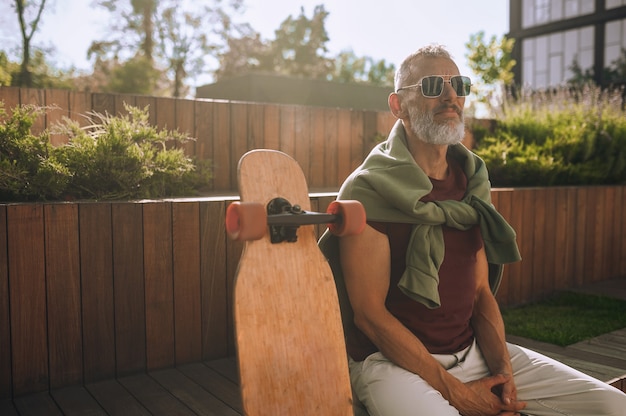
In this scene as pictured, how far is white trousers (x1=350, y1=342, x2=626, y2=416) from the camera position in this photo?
1.63m

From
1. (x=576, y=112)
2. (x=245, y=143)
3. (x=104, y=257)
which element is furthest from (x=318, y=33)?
(x=104, y=257)

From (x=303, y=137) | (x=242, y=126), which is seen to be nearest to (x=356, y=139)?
(x=303, y=137)

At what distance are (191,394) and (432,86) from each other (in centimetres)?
155

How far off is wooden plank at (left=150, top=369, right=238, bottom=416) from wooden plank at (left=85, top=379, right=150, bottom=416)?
0.16 metres

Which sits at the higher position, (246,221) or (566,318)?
(246,221)

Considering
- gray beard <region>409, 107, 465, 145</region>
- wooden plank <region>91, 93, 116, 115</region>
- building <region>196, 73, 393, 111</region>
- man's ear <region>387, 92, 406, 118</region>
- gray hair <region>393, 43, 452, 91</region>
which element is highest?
building <region>196, 73, 393, 111</region>

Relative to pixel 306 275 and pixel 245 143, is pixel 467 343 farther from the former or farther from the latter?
pixel 245 143

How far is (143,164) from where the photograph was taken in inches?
126

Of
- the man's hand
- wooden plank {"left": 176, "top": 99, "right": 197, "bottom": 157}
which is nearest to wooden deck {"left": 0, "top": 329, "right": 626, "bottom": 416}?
the man's hand

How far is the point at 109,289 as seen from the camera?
2.58 metres

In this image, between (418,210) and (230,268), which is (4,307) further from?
(418,210)

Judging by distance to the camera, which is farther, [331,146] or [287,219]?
[331,146]

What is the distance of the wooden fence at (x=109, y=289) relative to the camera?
239 cm

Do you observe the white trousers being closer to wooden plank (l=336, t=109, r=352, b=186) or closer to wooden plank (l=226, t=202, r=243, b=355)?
wooden plank (l=226, t=202, r=243, b=355)
